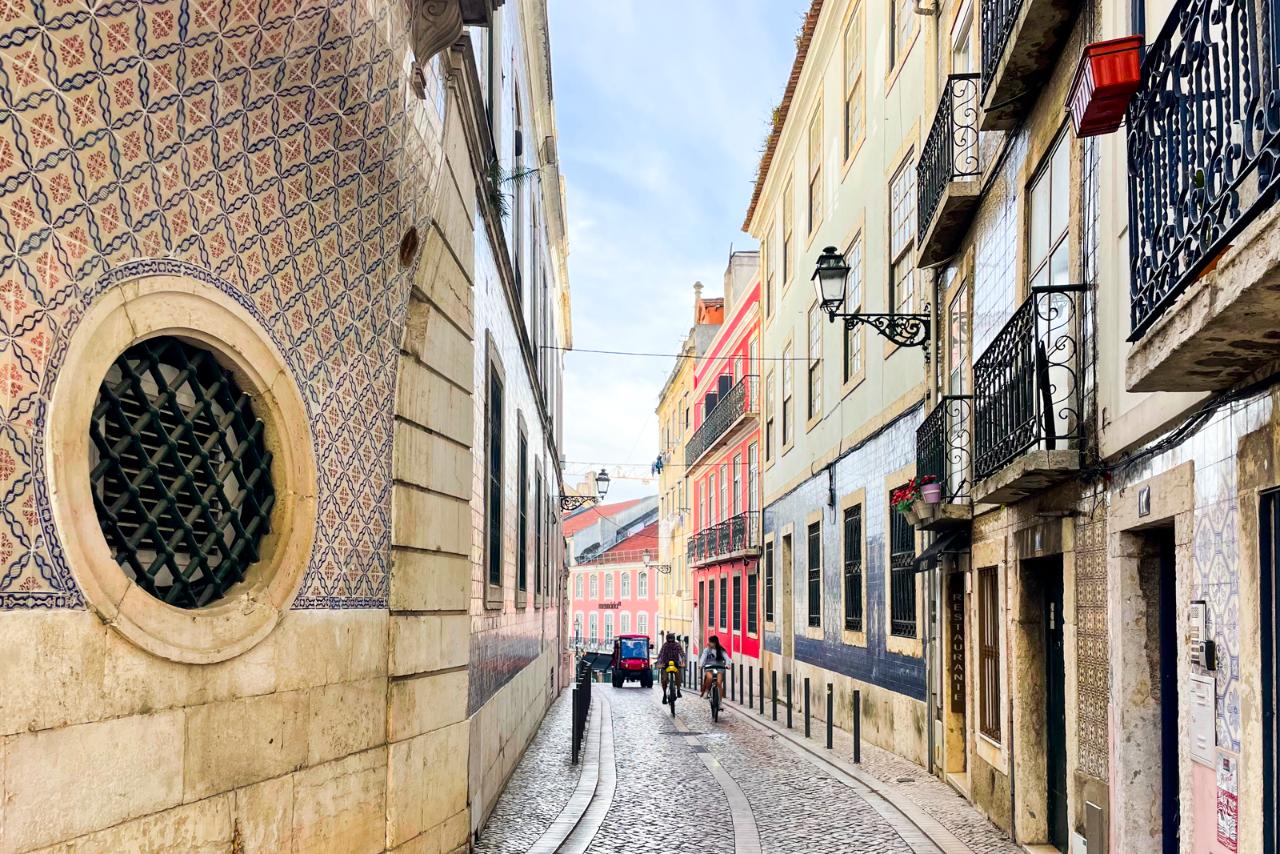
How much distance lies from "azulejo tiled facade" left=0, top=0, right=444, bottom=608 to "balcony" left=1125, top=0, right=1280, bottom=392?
369 cm

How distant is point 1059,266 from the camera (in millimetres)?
8875

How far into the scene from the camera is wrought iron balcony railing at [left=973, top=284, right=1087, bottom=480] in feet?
26.7

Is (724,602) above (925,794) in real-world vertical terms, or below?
above

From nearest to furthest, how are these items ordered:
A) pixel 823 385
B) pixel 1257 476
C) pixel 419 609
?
1. pixel 1257 476
2. pixel 419 609
3. pixel 823 385

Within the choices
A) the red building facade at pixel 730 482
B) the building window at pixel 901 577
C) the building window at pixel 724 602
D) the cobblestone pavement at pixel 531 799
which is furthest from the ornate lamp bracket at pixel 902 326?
the building window at pixel 724 602

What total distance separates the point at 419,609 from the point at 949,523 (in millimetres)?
5890

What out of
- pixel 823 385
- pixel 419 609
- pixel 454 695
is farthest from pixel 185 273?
pixel 823 385

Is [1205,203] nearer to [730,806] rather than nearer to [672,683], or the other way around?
[730,806]

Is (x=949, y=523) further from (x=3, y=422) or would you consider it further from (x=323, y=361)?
(x=3, y=422)

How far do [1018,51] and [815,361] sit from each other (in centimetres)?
1287

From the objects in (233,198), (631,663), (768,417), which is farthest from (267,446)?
(631,663)

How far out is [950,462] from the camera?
1197cm

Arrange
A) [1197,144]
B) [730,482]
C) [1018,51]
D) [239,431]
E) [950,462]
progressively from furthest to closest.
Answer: [730,482] < [950,462] < [1018,51] < [239,431] < [1197,144]

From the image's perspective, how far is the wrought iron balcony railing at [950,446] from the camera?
11492mm
